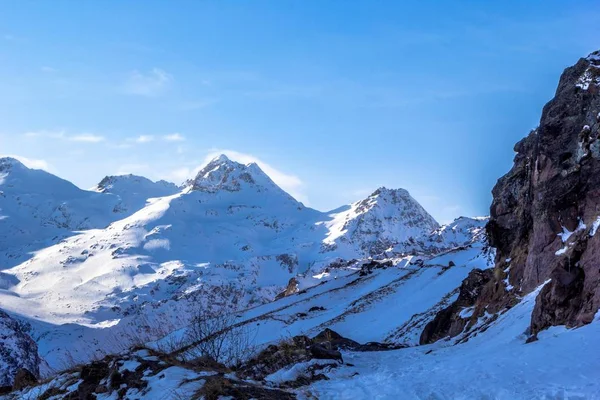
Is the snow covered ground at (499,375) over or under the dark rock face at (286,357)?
over

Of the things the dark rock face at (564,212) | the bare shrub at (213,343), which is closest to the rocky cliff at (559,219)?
the dark rock face at (564,212)

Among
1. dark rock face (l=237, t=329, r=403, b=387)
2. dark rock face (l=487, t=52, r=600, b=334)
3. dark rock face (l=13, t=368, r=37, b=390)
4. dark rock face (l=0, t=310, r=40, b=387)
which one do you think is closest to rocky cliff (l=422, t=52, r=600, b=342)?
dark rock face (l=487, t=52, r=600, b=334)

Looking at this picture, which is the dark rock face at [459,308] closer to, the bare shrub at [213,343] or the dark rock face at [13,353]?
the bare shrub at [213,343]

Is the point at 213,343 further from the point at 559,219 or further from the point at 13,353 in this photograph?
the point at 13,353

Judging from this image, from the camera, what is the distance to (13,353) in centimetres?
2375

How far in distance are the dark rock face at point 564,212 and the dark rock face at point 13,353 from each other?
2038 centimetres

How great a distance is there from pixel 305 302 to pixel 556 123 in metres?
35.7

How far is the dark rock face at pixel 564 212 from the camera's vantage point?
40.4 ft

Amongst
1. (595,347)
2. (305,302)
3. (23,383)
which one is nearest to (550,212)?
(595,347)

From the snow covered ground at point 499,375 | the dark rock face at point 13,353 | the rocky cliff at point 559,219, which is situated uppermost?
the rocky cliff at point 559,219

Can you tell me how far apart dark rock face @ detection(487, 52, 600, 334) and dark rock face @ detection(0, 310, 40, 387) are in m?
20.4

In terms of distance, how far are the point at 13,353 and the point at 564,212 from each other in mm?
23840

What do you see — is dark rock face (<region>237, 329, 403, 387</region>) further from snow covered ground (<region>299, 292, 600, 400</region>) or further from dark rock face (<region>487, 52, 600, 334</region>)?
dark rock face (<region>487, 52, 600, 334</region>)

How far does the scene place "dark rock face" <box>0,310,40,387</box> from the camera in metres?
22.5
